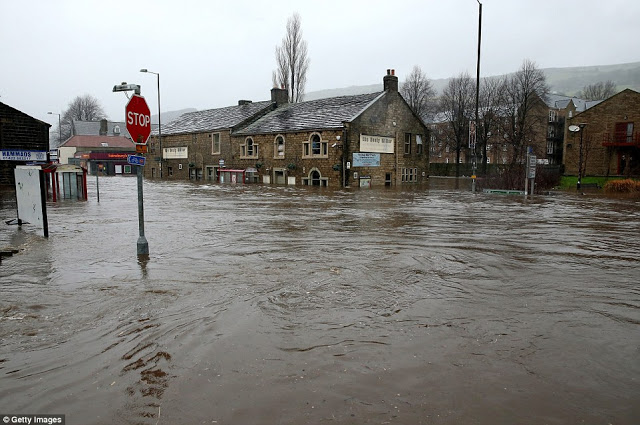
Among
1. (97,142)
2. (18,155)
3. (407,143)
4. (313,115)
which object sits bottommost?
(18,155)

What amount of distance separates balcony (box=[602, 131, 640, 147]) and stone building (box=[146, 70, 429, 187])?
16780mm

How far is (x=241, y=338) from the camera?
16.7 ft

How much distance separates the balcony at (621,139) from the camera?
41253 mm

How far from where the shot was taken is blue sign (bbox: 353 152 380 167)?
118 ft

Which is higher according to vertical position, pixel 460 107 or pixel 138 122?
pixel 460 107

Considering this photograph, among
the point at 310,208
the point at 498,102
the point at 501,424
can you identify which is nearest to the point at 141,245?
the point at 501,424

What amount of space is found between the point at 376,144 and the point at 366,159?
6.56 feet

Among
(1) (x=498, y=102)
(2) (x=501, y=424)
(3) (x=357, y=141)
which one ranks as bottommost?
(2) (x=501, y=424)

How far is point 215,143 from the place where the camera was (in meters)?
47.5

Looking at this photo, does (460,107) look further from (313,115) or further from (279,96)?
(313,115)

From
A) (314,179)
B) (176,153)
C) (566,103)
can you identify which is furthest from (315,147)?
(566,103)

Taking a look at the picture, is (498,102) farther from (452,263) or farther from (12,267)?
(12,267)

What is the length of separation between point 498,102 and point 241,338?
64.4m

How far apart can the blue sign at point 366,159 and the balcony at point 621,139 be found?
22.4 metres
